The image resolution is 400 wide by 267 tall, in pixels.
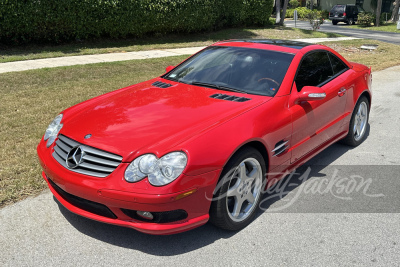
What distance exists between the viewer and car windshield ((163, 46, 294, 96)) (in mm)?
4293

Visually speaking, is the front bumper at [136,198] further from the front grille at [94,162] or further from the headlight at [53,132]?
the headlight at [53,132]

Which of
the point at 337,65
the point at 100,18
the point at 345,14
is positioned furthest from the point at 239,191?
the point at 345,14

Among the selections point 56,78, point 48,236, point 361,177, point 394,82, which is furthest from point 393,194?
point 56,78

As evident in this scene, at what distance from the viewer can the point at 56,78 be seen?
9.25 m

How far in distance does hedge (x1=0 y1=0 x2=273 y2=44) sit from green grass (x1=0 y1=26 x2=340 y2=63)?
30 cm

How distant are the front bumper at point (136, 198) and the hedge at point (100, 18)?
35.4ft

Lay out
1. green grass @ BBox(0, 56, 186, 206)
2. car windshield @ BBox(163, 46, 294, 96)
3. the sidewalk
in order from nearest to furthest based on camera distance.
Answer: car windshield @ BBox(163, 46, 294, 96) → green grass @ BBox(0, 56, 186, 206) → the sidewalk

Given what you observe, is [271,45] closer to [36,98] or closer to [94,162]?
[94,162]

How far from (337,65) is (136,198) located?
3.46 meters

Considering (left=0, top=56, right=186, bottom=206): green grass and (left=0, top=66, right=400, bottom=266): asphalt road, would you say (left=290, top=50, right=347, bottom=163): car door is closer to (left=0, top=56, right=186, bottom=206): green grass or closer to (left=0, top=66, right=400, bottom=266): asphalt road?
(left=0, top=66, right=400, bottom=266): asphalt road

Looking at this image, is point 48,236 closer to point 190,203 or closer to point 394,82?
point 190,203

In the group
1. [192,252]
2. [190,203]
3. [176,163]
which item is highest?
[176,163]

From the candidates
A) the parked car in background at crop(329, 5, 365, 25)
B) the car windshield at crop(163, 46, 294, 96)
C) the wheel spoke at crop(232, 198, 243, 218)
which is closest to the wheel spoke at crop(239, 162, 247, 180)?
the wheel spoke at crop(232, 198, 243, 218)

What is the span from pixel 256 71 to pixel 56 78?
613 cm
